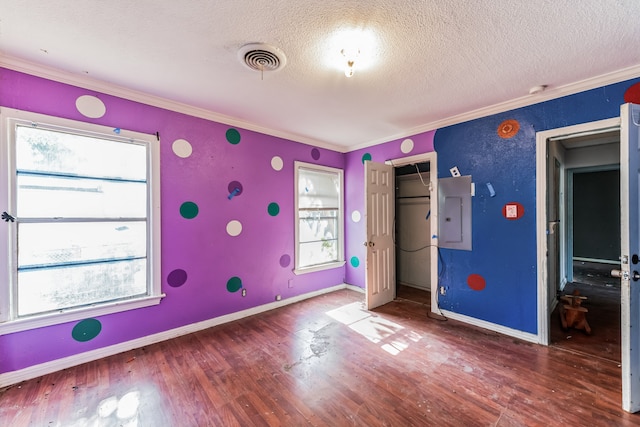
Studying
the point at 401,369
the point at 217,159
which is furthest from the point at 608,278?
the point at 217,159

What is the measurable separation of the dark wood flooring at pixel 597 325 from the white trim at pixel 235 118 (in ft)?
7.78

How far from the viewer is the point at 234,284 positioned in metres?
3.15

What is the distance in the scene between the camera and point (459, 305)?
Answer: 3.10 meters

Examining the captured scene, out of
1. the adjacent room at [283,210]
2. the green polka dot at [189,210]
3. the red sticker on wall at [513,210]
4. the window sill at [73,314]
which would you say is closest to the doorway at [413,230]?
the adjacent room at [283,210]

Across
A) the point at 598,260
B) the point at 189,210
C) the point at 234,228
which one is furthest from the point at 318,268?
the point at 598,260

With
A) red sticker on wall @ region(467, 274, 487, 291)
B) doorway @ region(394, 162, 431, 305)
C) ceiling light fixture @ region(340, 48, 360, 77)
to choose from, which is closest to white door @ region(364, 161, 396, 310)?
doorway @ region(394, 162, 431, 305)

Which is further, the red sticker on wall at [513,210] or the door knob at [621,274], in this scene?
the red sticker on wall at [513,210]

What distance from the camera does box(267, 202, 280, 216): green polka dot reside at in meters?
3.50

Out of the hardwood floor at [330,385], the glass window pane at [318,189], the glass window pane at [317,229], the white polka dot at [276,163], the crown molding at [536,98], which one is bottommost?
the hardwood floor at [330,385]

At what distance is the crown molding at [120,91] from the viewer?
1.98m

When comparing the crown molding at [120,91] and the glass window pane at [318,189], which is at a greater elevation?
the crown molding at [120,91]

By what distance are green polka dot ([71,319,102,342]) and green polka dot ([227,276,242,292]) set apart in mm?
1193

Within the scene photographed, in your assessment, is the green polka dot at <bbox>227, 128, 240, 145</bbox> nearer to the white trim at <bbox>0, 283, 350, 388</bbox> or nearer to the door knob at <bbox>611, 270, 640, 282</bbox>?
the white trim at <bbox>0, 283, 350, 388</bbox>

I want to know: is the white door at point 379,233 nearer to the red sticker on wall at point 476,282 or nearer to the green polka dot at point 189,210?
the red sticker on wall at point 476,282
